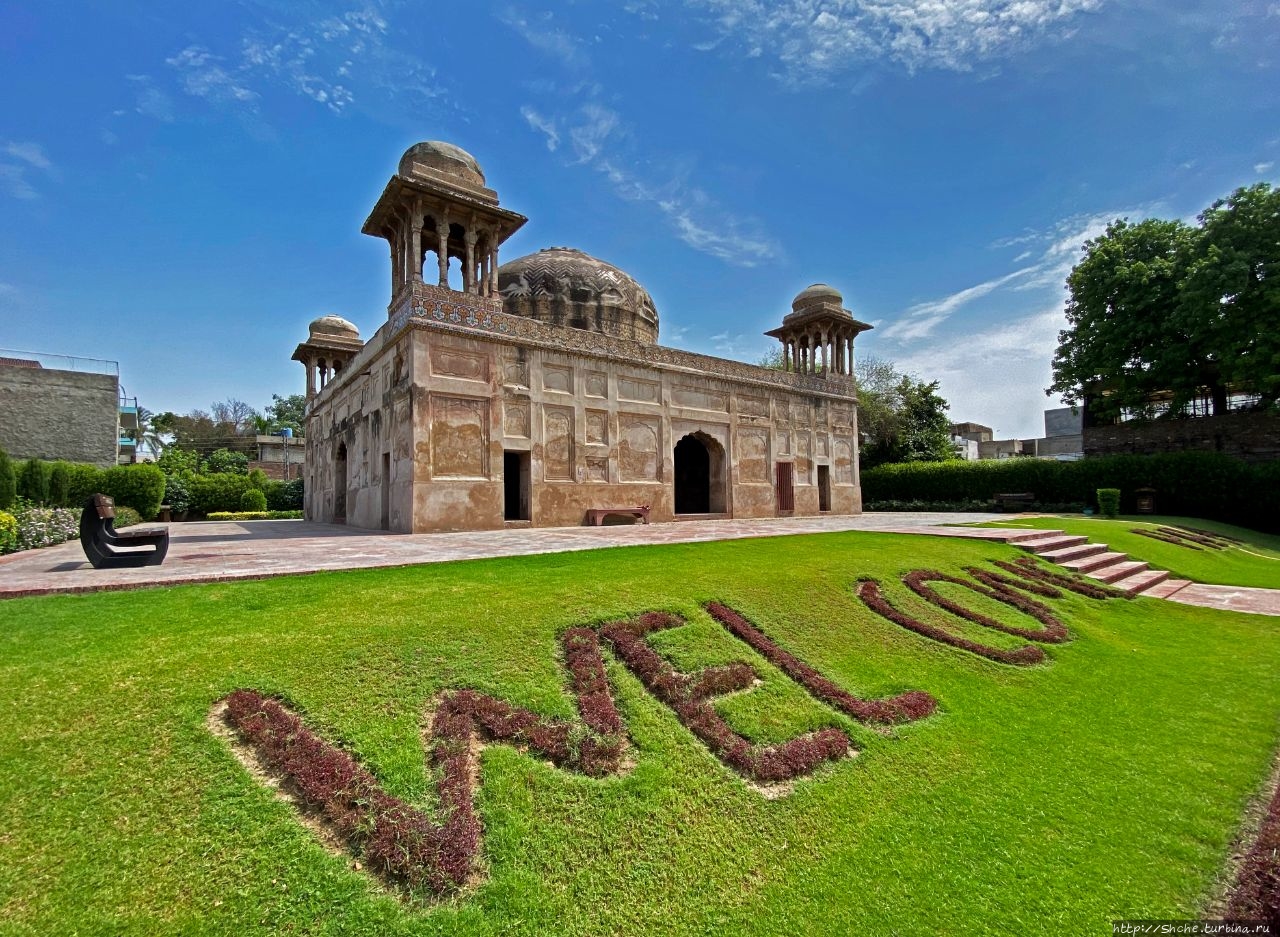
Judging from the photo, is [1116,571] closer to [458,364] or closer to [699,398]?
[699,398]

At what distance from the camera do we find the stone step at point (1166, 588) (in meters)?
10.6

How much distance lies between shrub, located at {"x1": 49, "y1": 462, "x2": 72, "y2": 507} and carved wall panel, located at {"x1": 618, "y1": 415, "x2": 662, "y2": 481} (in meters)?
17.2

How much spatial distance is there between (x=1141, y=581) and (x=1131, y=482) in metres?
18.6

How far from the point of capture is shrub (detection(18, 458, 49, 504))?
18.3 meters

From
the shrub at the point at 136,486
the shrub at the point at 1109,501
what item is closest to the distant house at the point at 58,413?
the shrub at the point at 136,486

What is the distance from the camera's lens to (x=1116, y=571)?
1147cm

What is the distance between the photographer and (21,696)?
363 cm

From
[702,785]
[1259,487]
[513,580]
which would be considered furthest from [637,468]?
[1259,487]

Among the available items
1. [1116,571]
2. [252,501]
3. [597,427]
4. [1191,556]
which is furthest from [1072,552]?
[252,501]

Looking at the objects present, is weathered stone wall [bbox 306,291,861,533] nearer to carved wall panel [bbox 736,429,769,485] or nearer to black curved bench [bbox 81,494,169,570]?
carved wall panel [bbox 736,429,769,485]

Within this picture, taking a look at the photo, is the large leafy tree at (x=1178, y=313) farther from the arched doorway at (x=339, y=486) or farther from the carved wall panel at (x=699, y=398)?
the arched doorway at (x=339, y=486)

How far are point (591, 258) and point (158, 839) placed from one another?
82.0 feet

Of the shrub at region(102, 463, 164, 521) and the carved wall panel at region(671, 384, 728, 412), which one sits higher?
the carved wall panel at region(671, 384, 728, 412)

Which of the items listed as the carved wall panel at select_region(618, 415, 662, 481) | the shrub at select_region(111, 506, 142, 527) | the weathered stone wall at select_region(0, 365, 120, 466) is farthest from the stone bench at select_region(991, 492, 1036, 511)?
the weathered stone wall at select_region(0, 365, 120, 466)
